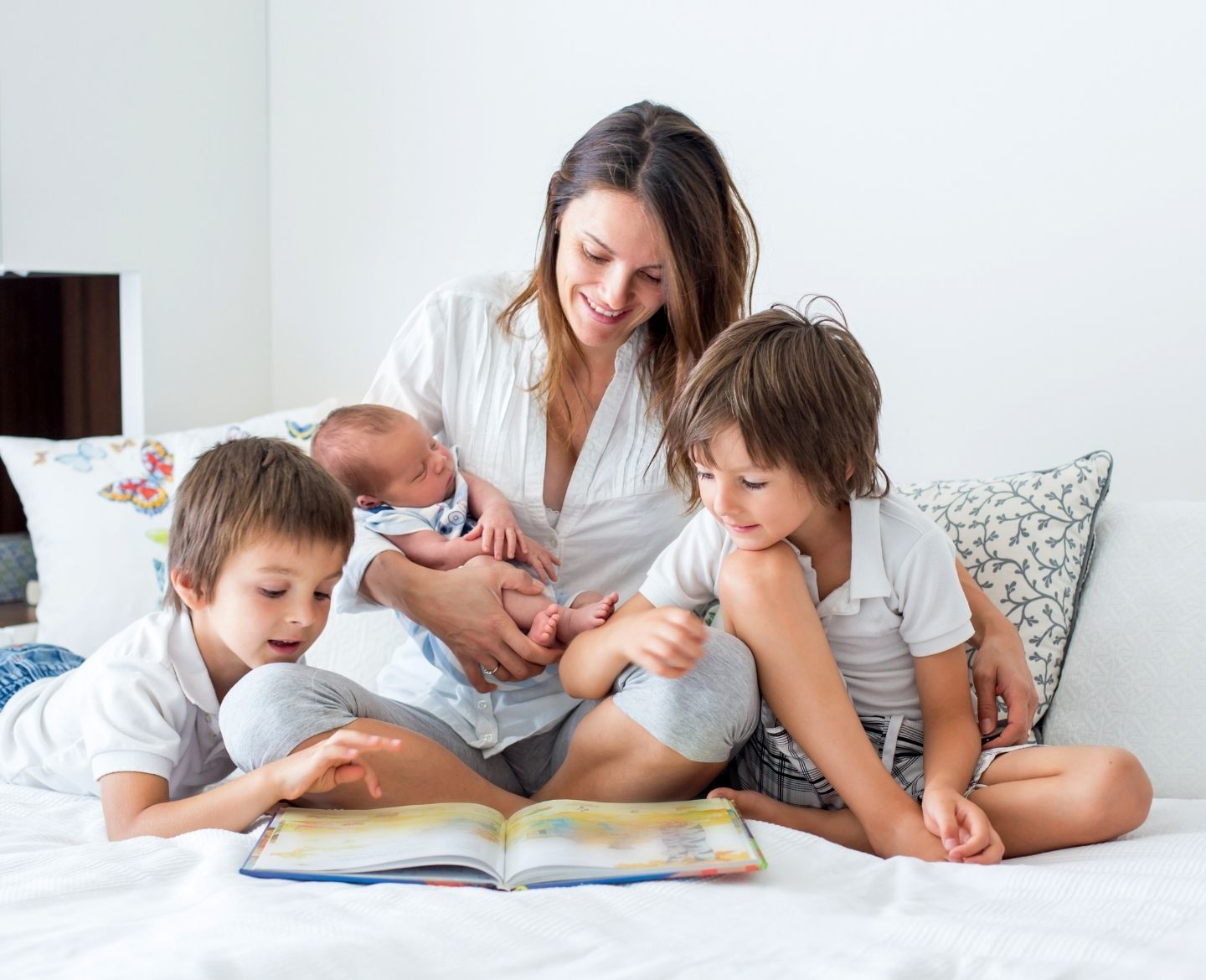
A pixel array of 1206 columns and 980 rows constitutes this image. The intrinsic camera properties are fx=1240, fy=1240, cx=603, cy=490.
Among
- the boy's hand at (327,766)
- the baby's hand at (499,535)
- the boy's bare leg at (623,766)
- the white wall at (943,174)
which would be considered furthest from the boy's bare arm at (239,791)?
the white wall at (943,174)

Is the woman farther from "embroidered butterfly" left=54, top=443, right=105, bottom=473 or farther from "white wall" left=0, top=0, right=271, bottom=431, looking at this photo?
"white wall" left=0, top=0, right=271, bottom=431

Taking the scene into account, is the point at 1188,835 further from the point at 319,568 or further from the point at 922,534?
the point at 319,568

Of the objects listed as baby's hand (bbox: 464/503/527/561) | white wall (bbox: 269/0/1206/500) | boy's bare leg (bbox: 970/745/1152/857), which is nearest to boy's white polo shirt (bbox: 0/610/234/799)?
baby's hand (bbox: 464/503/527/561)

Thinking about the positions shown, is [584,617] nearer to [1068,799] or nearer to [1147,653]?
[1068,799]

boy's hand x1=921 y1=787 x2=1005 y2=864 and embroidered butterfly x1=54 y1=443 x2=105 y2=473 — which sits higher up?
embroidered butterfly x1=54 y1=443 x2=105 y2=473

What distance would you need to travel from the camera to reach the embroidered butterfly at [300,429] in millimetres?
2311

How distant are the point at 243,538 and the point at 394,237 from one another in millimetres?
1420

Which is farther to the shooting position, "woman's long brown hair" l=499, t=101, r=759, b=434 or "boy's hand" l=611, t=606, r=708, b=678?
"woman's long brown hair" l=499, t=101, r=759, b=434

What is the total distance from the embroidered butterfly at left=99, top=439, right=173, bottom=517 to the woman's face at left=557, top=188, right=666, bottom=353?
3.37 feet

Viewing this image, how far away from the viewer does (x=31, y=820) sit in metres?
1.24

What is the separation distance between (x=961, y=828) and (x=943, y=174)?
1054 millimetres

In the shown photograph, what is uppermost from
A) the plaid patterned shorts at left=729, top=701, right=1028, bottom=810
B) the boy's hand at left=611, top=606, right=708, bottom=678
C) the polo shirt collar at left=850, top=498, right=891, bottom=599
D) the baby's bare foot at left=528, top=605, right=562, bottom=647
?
the polo shirt collar at left=850, top=498, right=891, bottom=599

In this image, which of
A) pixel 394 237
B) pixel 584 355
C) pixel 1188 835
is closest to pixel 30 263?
pixel 394 237

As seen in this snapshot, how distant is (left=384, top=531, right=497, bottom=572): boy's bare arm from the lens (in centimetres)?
148
